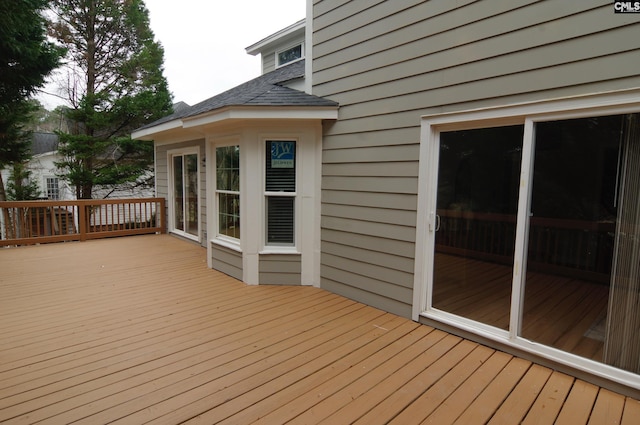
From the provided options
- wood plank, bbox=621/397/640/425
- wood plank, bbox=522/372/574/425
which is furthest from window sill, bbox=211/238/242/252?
wood plank, bbox=621/397/640/425

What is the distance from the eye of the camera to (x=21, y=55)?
19.7 ft

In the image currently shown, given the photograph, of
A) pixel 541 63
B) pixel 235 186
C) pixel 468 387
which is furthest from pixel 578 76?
pixel 235 186

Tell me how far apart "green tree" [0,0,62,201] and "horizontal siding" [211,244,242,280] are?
4.49 metres

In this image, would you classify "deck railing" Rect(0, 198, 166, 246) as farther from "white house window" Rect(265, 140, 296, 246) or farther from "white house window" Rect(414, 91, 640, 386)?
"white house window" Rect(414, 91, 640, 386)

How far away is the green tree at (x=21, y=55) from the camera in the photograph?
16.5 ft

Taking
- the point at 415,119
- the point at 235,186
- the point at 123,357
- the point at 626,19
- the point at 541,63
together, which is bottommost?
the point at 123,357

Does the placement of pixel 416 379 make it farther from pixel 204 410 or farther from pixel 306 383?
pixel 204 410

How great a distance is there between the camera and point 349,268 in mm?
3711

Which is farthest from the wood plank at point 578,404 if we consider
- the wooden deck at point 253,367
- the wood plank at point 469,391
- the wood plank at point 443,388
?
the wood plank at point 443,388

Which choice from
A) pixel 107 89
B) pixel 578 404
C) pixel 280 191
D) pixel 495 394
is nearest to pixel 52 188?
pixel 107 89

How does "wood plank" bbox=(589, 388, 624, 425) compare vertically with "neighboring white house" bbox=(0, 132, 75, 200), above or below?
below

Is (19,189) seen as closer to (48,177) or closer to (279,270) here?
(48,177)

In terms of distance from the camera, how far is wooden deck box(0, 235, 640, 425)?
187 centimetres

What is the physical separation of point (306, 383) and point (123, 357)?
1.42 metres
